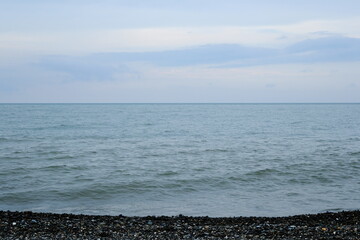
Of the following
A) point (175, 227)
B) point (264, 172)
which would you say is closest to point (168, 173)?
point (264, 172)

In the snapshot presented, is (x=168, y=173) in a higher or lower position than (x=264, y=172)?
higher

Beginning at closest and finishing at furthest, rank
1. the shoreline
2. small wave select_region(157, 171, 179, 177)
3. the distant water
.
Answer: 1. the shoreline
2. the distant water
3. small wave select_region(157, 171, 179, 177)

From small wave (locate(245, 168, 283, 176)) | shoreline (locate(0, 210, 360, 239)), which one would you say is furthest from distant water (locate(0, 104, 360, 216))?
shoreline (locate(0, 210, 360, 239))

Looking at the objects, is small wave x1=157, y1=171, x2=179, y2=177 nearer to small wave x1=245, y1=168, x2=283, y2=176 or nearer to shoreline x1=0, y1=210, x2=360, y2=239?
small wave x1=245, y1=168, x2=283, y2=176

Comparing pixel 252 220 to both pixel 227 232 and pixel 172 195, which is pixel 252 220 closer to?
pixel 227 232

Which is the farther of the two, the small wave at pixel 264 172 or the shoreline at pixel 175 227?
the small wave at pixel 264 172

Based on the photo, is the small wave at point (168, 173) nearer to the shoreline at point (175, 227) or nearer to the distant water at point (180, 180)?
the distant water at point (180, 180)

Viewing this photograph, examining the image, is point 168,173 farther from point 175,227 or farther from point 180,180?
point 175,227

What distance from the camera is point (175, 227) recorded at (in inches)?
390

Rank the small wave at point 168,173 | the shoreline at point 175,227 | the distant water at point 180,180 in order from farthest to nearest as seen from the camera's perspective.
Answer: the small wave at point 168,173 → the distant water at point 180,180 → the shoreline at point 175,227

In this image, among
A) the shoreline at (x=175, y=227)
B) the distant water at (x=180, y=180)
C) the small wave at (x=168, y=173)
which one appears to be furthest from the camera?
the small wave at (x=168, y=173)

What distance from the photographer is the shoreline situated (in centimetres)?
894

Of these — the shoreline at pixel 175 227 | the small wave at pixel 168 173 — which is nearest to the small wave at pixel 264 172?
the small wave at pixel 168 173

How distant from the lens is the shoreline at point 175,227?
894cm
